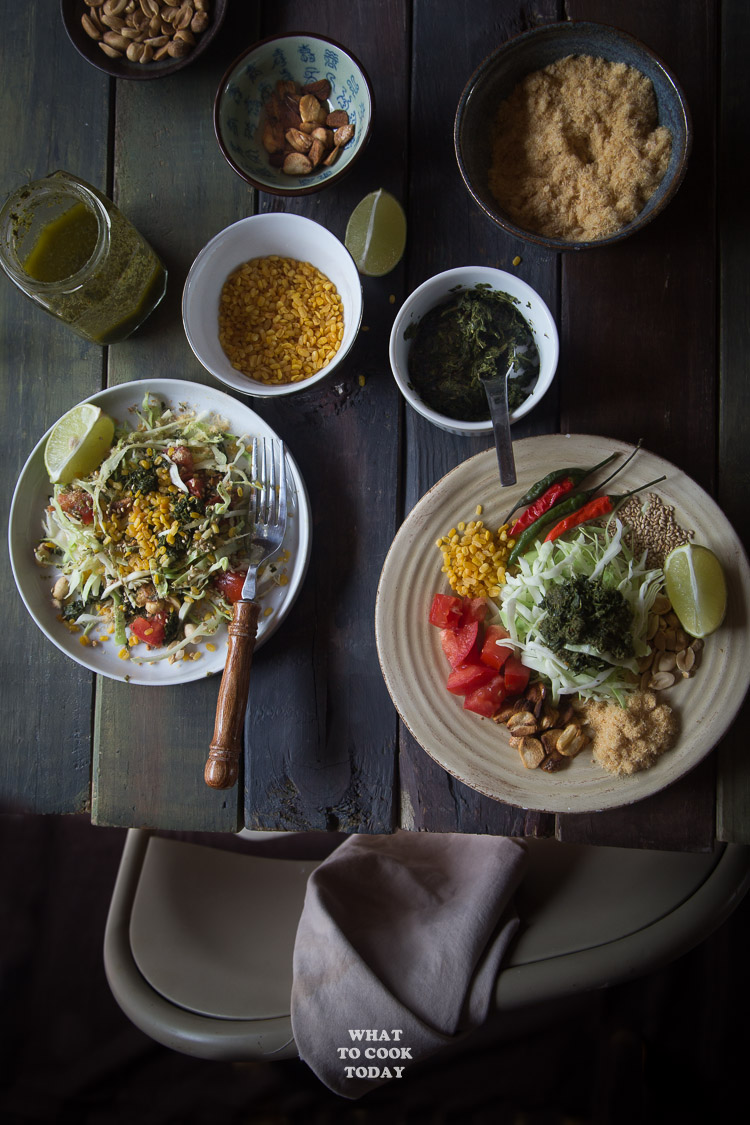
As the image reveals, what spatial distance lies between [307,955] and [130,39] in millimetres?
2055

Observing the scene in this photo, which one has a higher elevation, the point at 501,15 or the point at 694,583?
the point at 501,15

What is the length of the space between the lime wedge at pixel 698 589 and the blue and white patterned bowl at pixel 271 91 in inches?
42.4

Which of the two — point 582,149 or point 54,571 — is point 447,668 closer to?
point 54,571

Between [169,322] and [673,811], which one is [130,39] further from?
[673,811]

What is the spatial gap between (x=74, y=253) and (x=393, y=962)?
5.56 ft

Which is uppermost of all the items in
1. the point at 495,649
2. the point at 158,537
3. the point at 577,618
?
the point at 158,537

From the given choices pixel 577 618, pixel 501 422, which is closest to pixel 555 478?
pixel 501 422

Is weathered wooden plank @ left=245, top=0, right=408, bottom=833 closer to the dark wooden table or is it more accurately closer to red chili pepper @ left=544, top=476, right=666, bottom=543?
the dark wooden table

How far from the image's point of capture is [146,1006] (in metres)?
1.54

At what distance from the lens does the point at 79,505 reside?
1.58 m

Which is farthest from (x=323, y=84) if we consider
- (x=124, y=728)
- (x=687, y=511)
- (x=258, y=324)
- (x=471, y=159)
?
(x=124, y=728)

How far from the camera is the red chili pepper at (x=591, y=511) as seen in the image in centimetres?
147

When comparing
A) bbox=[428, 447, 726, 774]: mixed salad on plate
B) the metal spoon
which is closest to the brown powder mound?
bbox=[428, 447, 726, 774]: mixed salad on plate

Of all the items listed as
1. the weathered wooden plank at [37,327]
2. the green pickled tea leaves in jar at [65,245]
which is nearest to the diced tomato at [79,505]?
the weathered wooden plank at [37,327]
